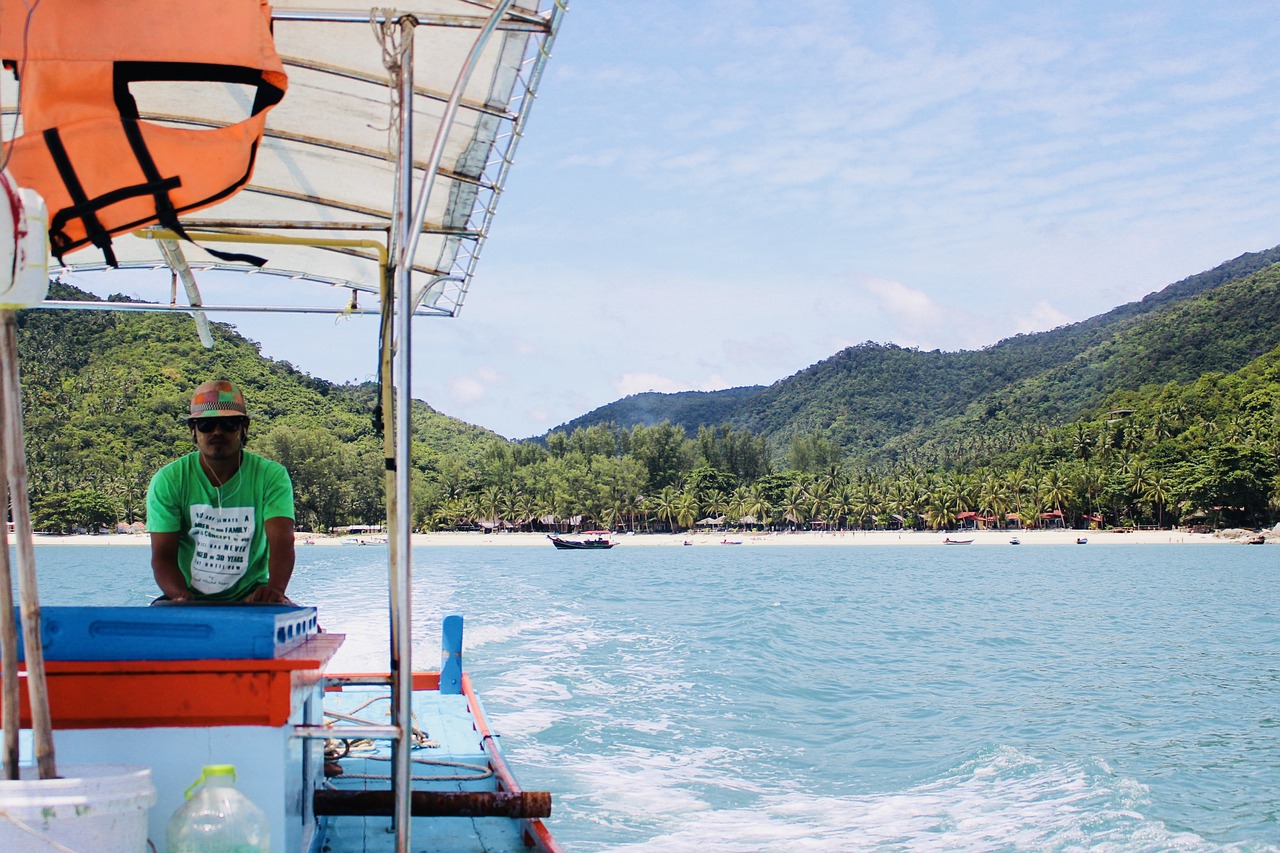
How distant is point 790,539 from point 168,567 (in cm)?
9776

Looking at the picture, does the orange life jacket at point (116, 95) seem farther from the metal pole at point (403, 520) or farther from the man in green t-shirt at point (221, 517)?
the man in green t-shirt at point (221, 517)

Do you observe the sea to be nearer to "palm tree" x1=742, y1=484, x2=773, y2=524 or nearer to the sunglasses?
the sunglasses

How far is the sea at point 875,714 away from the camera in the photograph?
8.80 m

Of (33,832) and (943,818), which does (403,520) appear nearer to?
(33,832)

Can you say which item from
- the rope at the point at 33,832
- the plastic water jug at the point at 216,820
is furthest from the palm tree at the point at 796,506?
the rope at the point at 33,832

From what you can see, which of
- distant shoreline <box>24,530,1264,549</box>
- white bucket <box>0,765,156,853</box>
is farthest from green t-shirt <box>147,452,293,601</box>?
distant shoreline <box>24,530,1264,549</box>

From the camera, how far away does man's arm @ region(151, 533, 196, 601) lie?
4012 millimetres

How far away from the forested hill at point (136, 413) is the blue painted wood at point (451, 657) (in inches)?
2674

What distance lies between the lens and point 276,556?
13.3ft

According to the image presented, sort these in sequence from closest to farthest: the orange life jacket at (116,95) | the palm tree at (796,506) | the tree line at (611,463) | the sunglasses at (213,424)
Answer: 1. the orange life jacket at (116,95)
2. the sunglasses at (213,424)
3. the tree line at (611,463)
4. the palm tree at (796,506)

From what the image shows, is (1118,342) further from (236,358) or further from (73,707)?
(73,707)

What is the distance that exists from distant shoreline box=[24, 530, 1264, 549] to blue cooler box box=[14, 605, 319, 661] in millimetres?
86695

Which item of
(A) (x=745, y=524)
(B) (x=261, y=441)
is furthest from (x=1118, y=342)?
(B) (x=261, y=441)

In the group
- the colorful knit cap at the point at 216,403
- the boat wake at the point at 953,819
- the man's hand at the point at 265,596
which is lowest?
the boat wake at the point at 953,819
